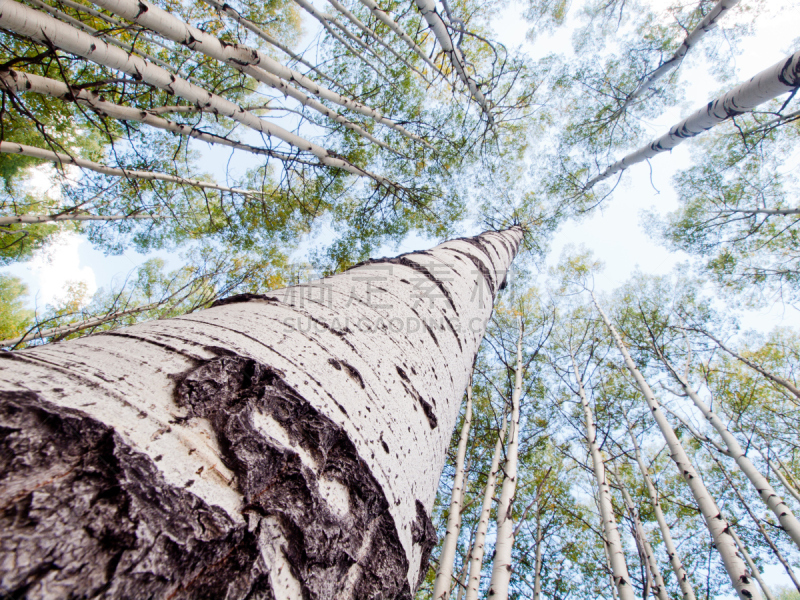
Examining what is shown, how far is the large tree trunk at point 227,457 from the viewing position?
320 millimetres

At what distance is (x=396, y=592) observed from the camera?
59cm

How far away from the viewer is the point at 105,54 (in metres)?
1.94

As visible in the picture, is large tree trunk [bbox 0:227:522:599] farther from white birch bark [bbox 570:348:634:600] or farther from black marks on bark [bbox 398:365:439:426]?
white birch bark [bbox 570:348:634:600]

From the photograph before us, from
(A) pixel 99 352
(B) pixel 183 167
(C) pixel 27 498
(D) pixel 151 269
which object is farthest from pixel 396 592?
(D) pixel 151 269

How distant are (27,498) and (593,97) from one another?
22.7 feet

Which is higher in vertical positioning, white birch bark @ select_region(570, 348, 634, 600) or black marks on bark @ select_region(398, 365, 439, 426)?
white birch bark @ select_region(570, 348, 634, 600)

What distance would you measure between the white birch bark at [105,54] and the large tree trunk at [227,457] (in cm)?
217

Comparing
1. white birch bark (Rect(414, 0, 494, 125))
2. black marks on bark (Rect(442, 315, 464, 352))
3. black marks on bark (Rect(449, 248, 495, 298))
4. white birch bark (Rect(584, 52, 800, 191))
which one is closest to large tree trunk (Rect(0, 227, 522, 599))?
black marks on bark (Rect(442, 315, 464, 352))

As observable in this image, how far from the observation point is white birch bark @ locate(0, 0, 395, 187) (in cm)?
166

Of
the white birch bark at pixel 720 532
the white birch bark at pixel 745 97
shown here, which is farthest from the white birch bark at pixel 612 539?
the white birch bark at pixel 745 97

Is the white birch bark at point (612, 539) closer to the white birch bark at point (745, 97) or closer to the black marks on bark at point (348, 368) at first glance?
the black marks on bark at point (348, 368)

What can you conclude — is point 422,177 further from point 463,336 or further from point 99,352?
point 99,352

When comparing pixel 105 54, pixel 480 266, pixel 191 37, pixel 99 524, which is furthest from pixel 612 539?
pixel 105 54

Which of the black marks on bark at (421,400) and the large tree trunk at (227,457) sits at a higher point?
the black marks on bark at (421,400)
